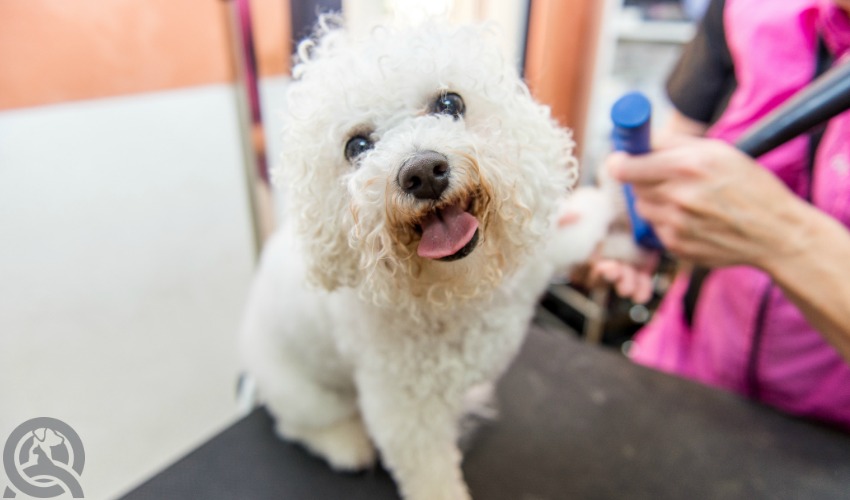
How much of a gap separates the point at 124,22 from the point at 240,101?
0.24m

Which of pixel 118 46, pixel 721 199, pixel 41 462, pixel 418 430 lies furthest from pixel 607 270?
pixel 118 46

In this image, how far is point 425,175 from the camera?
384 millimetres

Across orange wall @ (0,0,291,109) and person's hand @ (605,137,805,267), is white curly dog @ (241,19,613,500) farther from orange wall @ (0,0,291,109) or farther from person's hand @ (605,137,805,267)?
orange wall @ (0,0,291,109)

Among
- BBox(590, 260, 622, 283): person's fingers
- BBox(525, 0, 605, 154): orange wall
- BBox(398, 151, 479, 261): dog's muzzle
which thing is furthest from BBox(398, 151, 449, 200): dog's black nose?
BBox(525, 0, 605, 154): orange wall

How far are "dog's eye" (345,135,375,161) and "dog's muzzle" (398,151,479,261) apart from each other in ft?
0.28

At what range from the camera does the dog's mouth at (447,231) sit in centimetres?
41

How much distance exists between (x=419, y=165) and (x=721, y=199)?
375 millimetres

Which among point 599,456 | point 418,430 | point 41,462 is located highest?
point 41,462

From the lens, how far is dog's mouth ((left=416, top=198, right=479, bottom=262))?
408 millimetres

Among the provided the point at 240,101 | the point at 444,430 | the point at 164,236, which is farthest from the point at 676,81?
the point at 164,236

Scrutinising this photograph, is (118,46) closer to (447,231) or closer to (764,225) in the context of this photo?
(447,231)

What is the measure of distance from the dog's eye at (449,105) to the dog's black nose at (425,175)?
83 millimetres

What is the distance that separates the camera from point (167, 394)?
3.07 ft

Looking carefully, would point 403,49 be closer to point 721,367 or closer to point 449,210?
point 449,210
